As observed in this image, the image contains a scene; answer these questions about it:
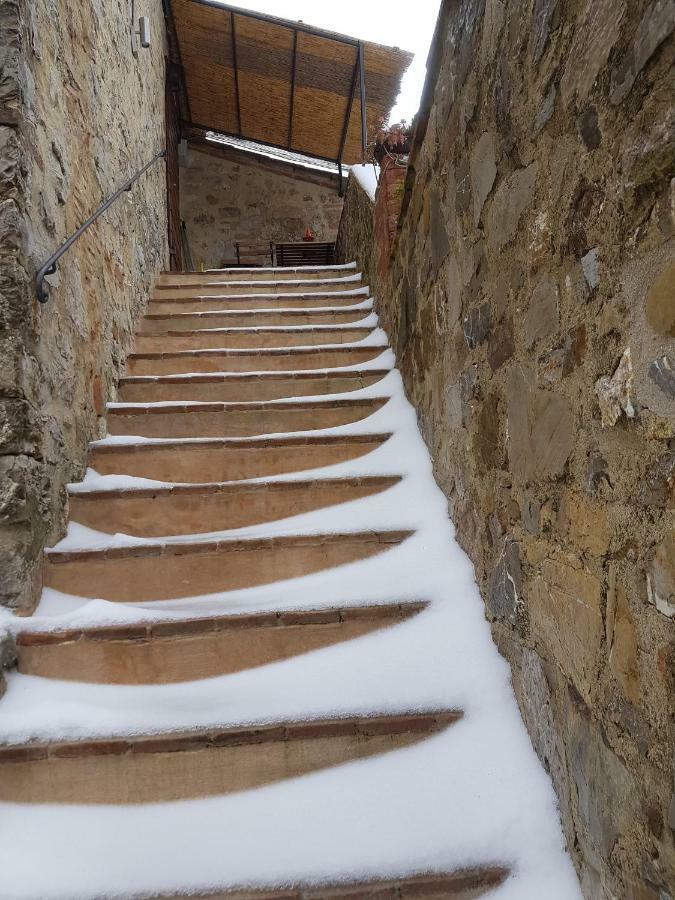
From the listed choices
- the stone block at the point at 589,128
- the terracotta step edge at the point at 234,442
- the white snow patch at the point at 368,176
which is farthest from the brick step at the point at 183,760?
the white snow patch at the point at 368,176

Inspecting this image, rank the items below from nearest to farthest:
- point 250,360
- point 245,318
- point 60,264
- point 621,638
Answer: point 621,638
point 60,264
point 250,360
point 245,318

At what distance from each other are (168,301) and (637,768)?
130 inches

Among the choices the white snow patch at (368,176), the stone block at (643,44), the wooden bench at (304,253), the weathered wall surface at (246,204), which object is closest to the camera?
the stone block at (643,44)

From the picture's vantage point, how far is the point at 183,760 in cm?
133

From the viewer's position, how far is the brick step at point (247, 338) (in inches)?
122

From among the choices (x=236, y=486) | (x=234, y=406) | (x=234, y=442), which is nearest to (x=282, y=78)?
(x=234, y=406)

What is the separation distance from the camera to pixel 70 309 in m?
2.09

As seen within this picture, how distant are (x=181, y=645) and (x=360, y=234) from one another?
343cm

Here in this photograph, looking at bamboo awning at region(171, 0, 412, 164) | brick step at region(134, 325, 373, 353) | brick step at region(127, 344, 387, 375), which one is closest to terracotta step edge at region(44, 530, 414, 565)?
brick step at region(127, 344, 387, 375)

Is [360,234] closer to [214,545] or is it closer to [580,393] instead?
[214,545]

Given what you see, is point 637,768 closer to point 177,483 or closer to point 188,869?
point 188,869

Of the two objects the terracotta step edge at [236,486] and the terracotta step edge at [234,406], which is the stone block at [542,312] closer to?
the terracotta step edge at [236,486]

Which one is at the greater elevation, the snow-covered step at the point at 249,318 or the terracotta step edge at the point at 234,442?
the snow-covered step at the point at 249,318

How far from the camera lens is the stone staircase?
1.16 metres
